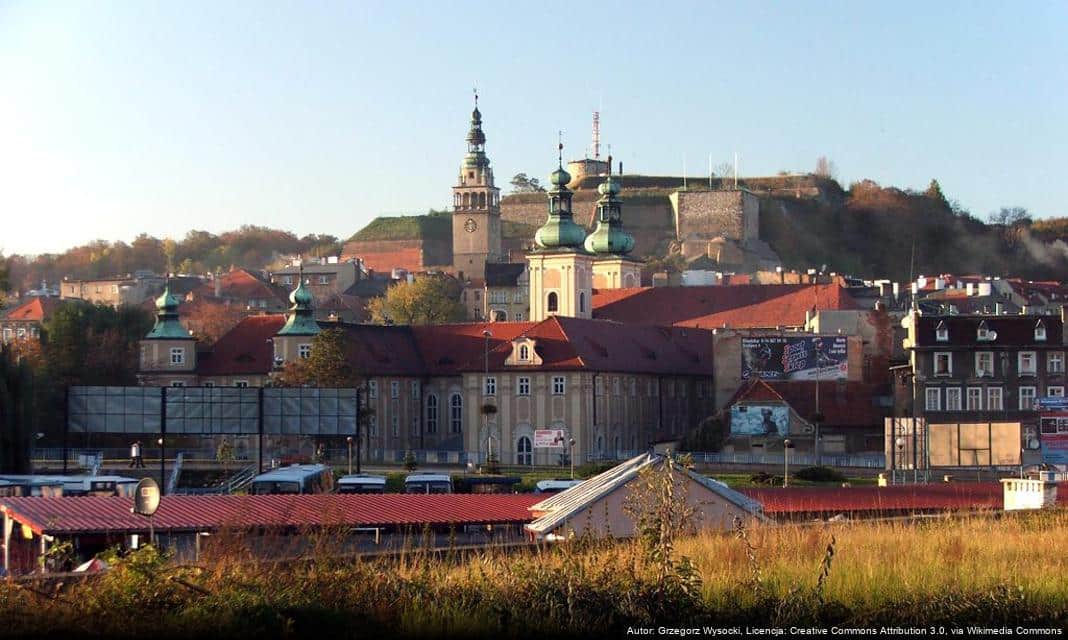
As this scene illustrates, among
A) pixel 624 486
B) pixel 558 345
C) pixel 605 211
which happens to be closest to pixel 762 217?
pixel 605 211

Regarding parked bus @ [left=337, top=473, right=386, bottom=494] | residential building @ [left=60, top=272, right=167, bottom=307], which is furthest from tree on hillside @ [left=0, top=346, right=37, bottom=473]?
residential building @ [left=60, top=272, right=167, bottom=307]

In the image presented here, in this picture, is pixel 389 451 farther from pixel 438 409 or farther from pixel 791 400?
pixel 791 400

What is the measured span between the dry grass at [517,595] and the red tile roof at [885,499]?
43.4ft

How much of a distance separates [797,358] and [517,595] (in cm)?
7555

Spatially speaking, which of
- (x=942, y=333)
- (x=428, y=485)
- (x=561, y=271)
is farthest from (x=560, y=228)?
(x=428, y=485)

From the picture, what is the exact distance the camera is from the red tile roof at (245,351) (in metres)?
104

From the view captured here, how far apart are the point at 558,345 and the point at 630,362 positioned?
15.1 feet

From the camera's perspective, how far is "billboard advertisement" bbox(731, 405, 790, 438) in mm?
91562

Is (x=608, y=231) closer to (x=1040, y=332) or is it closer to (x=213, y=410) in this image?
(x=1040, y=332)

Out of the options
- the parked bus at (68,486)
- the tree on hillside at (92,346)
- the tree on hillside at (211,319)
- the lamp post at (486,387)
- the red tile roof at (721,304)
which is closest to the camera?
the parked bus at (68,486)

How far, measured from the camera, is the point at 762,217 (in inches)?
7840

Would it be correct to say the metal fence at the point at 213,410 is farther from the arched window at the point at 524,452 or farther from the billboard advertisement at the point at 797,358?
the billboard advertisement at the point at 797,358

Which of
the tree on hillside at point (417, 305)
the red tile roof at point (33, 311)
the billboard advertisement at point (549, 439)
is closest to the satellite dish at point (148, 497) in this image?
the billboard advertisement at point (549, 439)

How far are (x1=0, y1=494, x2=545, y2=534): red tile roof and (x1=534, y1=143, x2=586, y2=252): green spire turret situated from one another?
276 feet
